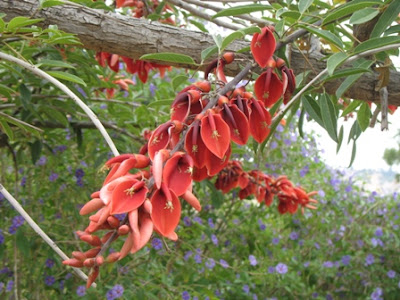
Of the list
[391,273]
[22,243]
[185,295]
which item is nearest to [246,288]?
[185,295]

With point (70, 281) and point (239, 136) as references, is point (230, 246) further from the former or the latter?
point (239, 136)

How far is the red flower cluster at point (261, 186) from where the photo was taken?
5.12 feet

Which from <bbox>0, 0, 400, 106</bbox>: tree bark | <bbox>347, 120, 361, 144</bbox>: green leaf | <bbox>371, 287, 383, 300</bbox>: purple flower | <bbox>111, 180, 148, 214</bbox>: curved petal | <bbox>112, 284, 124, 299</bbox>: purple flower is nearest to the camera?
<bbox>111, 180, 148, 214</bbox>: curved petal

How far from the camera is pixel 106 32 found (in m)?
0.98

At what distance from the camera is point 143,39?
989mm

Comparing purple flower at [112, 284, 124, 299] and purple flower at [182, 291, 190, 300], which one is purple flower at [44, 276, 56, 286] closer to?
purple flower at [112, 284, 124, 299]

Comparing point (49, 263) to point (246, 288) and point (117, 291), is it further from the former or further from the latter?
point (246, 288)

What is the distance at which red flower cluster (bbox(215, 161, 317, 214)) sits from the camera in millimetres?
1561

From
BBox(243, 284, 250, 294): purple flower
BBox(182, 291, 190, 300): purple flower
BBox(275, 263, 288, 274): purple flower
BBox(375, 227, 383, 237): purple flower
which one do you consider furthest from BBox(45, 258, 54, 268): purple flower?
BBox(375, 227, 383, 237): purple flower

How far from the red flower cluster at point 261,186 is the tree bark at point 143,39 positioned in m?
0.60

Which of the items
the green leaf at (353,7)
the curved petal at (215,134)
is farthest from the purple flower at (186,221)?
the curved petal at (215,134)

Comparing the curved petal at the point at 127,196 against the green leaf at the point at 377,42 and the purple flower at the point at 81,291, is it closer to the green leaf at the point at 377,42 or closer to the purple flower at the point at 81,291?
the green leaf at the point at 377,42

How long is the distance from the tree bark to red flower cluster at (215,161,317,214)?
0.60m

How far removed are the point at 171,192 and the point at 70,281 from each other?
1372 millimetres
